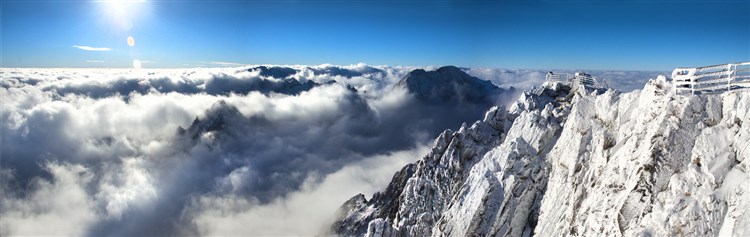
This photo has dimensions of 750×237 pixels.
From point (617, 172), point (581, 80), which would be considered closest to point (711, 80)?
point (617, 172)

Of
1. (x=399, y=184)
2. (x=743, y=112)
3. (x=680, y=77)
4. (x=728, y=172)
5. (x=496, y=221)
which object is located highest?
(x=680, y=77)

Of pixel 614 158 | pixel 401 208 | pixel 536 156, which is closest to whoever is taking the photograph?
pixel 614 158

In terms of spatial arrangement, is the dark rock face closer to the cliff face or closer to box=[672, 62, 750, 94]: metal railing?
the cliff face

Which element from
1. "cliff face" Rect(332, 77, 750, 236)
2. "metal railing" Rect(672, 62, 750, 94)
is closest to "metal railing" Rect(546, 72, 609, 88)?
"cliff face" Rect(332, 77, 750, 236)

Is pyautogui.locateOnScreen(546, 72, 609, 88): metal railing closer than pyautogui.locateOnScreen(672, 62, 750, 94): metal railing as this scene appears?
No

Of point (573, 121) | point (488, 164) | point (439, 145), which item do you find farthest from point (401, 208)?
point (573, 121)

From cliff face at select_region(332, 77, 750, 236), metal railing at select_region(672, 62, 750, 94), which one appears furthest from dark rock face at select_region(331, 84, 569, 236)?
metal railing at select_region(672, 62, 750, 94)

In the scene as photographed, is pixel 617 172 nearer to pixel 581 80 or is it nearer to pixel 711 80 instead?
pixel 711 80

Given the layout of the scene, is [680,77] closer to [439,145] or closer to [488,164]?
[488,164]

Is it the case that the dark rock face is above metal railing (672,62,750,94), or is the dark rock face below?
below
